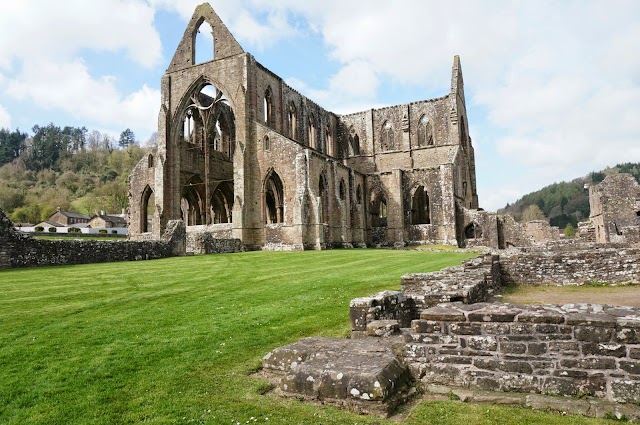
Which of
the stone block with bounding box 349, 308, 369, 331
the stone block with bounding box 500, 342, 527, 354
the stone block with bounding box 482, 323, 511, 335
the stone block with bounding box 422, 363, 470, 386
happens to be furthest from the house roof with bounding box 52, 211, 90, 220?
the stone block with bounding box 500, 342, 527, 354

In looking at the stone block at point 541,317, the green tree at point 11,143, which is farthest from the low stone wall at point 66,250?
the green tree at point 11,143

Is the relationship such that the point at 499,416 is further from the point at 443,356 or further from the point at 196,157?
the point at 196,157

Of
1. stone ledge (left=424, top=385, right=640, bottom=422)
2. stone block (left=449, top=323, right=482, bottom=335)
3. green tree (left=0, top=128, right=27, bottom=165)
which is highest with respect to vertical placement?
green tree (left=0, top=128, right=27, bottom=165)

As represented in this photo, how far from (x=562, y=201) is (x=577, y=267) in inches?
3231

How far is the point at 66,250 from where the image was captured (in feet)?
56.3

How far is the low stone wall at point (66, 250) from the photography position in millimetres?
15578

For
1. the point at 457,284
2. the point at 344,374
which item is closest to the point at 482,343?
the point at 344,374

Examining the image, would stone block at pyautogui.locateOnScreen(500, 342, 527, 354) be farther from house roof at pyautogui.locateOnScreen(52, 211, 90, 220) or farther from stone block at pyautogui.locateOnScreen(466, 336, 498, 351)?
house roof at pyautogui.locateOnScreen(52, 211, 90, 220)

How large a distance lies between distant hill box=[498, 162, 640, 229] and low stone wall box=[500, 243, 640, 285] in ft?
206

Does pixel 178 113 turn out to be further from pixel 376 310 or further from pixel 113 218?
pixel 113 218

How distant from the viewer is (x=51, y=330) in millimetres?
6648

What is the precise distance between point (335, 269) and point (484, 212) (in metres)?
20.7

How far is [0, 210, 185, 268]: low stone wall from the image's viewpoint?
15578 mm

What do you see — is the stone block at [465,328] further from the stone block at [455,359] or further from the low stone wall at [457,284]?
the low stone wall at [457,284]
